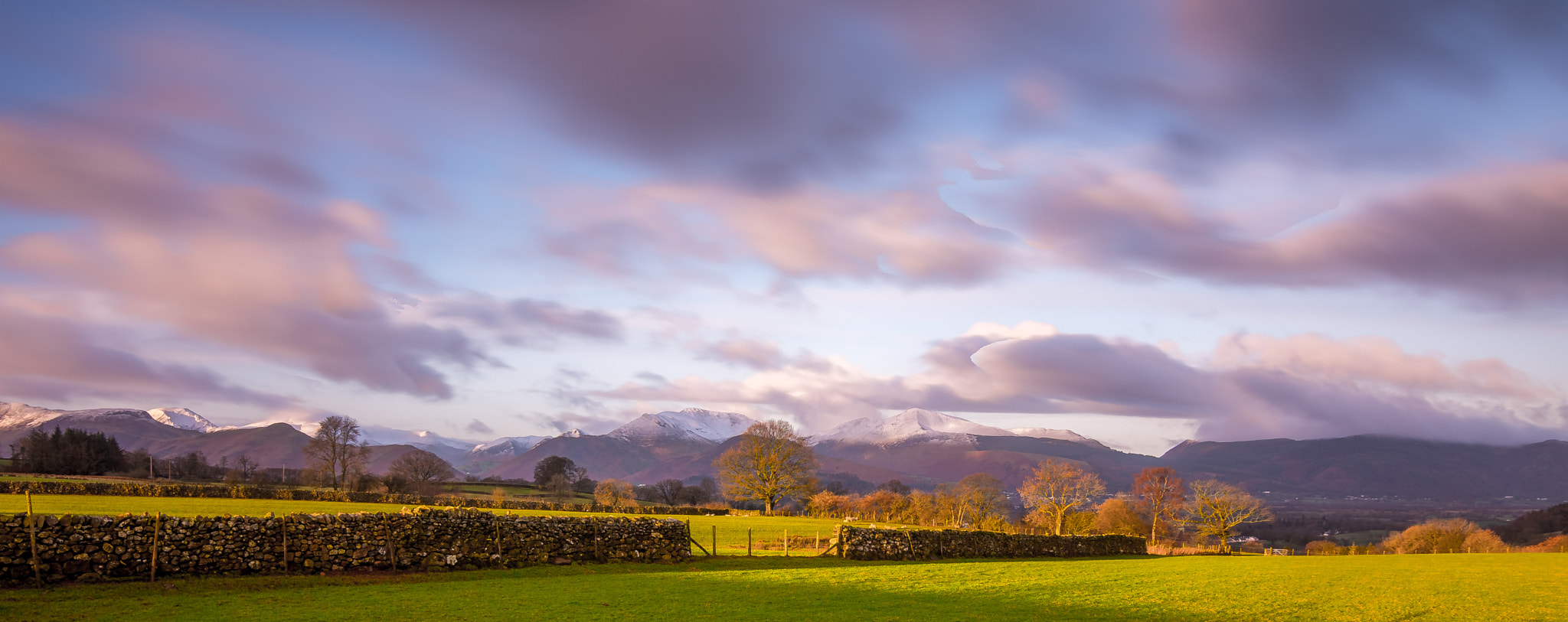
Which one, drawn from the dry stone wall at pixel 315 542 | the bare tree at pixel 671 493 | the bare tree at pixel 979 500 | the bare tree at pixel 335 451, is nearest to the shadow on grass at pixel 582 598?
the dry stone wall at pixel 315 542

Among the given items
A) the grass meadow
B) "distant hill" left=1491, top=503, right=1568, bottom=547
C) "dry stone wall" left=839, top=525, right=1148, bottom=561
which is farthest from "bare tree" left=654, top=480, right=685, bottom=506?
"distant hill" left=1491, top=503, right=1568, bottom=547

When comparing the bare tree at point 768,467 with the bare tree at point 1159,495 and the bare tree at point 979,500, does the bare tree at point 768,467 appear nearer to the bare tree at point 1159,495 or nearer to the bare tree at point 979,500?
the bare tree at point 979,500

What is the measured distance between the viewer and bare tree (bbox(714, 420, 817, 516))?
90.0m

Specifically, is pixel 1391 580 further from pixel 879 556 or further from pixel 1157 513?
pixel 1157 513

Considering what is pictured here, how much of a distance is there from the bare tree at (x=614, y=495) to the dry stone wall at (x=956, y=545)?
48.9 m

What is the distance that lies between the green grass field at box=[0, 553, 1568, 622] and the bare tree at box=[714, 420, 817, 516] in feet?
185

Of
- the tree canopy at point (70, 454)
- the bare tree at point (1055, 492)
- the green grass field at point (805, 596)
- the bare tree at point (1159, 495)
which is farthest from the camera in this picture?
the tree canopy at point (70, 454)

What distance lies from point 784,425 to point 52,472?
7529 cm

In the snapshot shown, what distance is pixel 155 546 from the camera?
23.1m

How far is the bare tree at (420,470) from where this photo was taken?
97331mm

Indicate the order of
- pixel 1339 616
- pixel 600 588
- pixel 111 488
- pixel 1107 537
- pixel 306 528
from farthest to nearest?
pixel 111 488, pixel 1107 537, pixel 306 528, pixel 600 588, pixel 1339 616

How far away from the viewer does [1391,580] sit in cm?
3231

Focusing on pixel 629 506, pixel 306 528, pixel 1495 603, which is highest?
pixel 306 528

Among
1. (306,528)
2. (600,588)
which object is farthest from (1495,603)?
(306,528)
